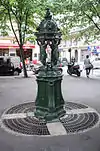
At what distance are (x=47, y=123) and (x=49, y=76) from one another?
117 centimetres

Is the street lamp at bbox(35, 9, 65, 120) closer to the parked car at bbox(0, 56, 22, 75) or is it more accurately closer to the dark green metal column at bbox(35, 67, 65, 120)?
the dark green metal column at bbox(35, 67, 65, 120)

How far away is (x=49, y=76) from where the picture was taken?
500 centimetres

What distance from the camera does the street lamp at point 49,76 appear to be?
5.03m

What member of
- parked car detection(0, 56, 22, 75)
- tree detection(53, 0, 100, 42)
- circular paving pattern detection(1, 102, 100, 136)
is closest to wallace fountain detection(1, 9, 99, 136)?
circular paving pattern detection(1, 102, 100, 136)

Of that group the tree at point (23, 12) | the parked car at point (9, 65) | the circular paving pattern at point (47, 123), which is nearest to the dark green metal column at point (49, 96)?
the circular paving pattern at point (47, 123)

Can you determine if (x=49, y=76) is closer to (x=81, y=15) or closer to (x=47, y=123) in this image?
(x=47, y=123)

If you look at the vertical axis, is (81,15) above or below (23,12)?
below

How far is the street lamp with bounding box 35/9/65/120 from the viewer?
5031 millimetres

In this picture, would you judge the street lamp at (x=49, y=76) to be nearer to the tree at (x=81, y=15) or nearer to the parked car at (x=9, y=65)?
the tree at (x=81, y=15)

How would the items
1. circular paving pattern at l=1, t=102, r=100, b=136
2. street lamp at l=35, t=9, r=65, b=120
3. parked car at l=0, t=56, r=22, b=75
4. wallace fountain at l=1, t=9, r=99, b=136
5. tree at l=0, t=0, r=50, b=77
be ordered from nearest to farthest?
circular paving pattern at l=1, t=102, r=100, b=136, wallace fountain at l=1, t=9, r=99, b=136, street lamp at l=35, t=9, r=65, b=120, tree at l=0, t=0, r=50, b=77, parked car at l=0, t=56, r=22, b=75

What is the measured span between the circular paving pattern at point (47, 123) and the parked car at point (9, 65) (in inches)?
406

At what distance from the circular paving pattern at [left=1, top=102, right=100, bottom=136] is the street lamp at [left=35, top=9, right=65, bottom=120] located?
0.28m

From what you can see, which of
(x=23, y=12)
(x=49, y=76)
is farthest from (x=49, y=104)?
(x=23, y=12)

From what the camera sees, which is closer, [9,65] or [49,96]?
[49,96]
